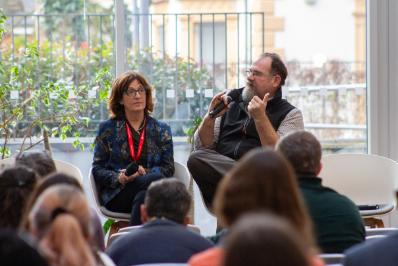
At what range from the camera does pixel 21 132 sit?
6.82 metres

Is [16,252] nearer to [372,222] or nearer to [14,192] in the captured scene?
[14,192]

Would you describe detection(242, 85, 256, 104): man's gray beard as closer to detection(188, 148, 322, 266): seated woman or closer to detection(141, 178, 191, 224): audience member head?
detection(141, 178, 191, 224): audience member head

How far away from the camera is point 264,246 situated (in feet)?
6.06

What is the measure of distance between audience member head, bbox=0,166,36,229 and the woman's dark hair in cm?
245

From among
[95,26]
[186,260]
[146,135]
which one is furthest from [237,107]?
[186,260]

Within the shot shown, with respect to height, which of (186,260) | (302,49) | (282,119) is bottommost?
(186,260)

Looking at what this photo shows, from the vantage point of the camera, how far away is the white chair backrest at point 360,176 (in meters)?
6.24

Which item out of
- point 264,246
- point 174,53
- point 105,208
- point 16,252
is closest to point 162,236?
point 16,252

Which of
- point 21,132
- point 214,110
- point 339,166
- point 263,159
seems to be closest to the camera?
point 263,159

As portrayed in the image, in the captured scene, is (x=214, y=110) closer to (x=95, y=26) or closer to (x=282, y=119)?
(x=282, y=119)

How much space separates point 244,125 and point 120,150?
33.9 inches

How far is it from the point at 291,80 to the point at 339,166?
3.33ft

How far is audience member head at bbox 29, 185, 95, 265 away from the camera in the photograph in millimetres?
2705

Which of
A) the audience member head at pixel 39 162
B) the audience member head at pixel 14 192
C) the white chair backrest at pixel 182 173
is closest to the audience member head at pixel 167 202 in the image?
the audience member head at pixel 14 192
